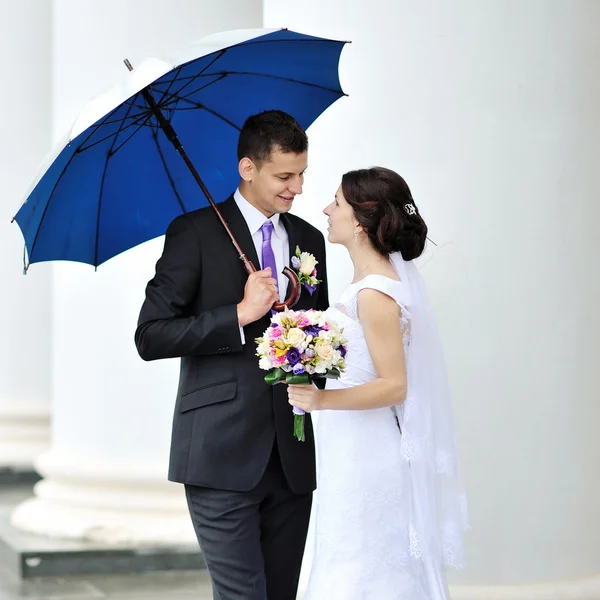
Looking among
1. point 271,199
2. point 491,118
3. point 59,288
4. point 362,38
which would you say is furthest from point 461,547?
point 59,288

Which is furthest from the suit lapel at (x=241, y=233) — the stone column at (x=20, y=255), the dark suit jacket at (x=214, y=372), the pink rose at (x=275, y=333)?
the stone column at (x=20, y=255)

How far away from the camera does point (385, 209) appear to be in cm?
375

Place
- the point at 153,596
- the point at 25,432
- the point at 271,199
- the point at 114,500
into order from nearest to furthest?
the point at 271,199
the point at 153,596
the point at 114,500
the point at 25,432

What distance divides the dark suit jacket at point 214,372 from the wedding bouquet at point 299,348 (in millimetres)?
269

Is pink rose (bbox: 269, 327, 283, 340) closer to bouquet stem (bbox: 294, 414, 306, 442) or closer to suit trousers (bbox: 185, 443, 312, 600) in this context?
bouquet stem (bbox: 294, 414, 306, 442)

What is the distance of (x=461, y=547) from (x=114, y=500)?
3531 mm

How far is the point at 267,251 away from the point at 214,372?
17.3 inches

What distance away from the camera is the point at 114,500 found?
6.98 m

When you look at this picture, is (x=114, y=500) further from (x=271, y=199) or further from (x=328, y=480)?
(x=271, y=199)

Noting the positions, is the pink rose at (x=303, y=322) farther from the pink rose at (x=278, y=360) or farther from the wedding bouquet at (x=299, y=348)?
the pink rose at (x=278, y=360)

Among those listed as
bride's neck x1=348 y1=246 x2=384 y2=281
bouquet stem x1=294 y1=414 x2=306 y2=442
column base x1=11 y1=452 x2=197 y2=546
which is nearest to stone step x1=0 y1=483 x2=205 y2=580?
column base x1=11 y1=452 x2=197 y2=546

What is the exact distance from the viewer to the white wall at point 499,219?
5.17 meters

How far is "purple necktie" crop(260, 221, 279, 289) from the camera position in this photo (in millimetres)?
3686

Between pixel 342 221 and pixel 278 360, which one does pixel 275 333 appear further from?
pixel 342 221
